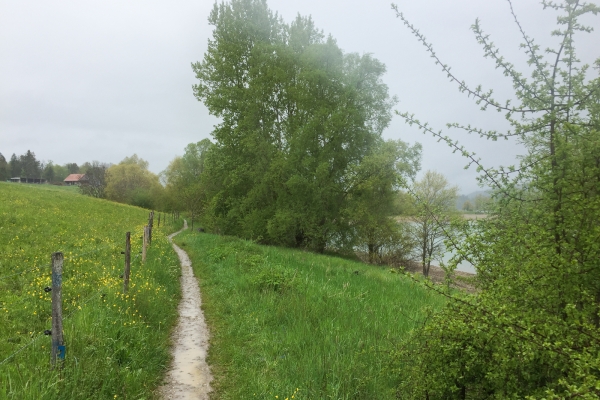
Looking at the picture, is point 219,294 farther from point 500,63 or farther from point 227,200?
point 227,200

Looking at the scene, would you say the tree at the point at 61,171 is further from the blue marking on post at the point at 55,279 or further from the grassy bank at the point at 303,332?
the blue marking on post at the point at 55,279

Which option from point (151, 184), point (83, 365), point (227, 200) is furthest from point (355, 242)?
point (151, 184)

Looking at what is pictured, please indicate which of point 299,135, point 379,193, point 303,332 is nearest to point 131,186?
point 299,135

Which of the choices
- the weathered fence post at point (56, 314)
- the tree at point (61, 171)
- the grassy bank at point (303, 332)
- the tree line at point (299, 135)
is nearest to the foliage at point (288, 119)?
the tree line at point (299, 135)

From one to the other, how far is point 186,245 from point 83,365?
18.2m

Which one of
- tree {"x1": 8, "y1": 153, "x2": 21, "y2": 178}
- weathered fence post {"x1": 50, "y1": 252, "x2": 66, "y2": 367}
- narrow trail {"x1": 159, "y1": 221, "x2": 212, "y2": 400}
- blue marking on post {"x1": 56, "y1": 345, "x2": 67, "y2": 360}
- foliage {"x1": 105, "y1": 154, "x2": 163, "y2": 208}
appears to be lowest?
narrow trail {"x1": 159, "y1": 221, "x2": 212, "y2": 400}

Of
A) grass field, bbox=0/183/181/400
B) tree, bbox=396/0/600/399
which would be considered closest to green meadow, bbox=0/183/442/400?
grass field, bbox=0/183/181/400

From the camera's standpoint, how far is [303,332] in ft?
21.7

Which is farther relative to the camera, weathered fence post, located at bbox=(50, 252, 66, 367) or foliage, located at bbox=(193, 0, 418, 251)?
foliage, located at bbox=(193, 0, 418, 251)

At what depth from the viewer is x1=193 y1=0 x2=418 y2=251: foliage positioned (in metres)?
22.5

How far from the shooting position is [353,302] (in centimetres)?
866

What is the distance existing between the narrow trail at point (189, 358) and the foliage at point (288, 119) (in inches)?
545

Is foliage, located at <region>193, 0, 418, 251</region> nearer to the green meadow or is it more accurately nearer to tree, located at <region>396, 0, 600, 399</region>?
the green meadow

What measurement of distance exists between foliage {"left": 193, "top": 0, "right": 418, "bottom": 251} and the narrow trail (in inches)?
545
